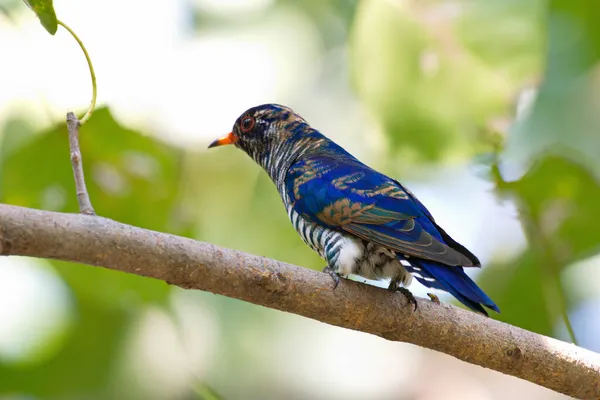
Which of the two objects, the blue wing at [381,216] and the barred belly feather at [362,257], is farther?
the barred belly feather at [362,257]

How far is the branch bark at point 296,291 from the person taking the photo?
1982 millimetres

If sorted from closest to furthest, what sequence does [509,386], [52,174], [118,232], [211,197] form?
[118,232] < [52,174] < [211,197] < [509,386]

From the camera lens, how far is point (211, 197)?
446cm

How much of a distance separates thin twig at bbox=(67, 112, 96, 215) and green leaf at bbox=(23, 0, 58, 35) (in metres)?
0.28

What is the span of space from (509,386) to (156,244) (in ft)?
12.7

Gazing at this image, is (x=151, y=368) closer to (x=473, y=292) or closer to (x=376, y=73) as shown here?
(x=376, y=73)

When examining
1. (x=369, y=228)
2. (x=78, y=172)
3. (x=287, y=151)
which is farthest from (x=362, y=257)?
(x=78, y=172)

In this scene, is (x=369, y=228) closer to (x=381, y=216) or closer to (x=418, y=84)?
(x=381, y=216)

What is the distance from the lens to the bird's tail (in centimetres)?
271

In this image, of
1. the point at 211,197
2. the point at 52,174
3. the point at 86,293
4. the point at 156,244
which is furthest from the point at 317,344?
the point at 156,244

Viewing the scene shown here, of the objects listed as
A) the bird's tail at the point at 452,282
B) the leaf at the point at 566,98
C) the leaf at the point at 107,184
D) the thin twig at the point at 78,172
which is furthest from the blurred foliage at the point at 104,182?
the leaf at the point at 566,98

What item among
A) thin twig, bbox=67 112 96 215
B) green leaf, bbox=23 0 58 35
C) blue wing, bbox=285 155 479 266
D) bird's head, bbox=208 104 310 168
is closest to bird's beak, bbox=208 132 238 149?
bird's head, bbox=208 104 310 168

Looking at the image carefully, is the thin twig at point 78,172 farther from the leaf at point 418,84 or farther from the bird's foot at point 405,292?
the leaf at point 418,84

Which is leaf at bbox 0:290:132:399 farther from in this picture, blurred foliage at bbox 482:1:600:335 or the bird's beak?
blurred foliage at bbox 482:1:600:335
